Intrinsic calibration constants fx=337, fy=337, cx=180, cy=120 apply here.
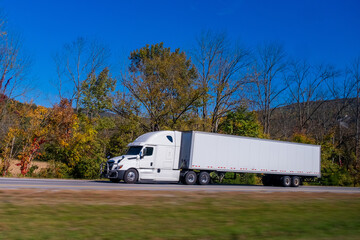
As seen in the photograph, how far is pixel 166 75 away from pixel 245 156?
1676 cm

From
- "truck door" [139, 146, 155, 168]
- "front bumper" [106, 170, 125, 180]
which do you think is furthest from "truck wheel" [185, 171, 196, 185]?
"front bumper" [106, 170, 125, 180]

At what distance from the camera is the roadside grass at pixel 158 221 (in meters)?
6.05

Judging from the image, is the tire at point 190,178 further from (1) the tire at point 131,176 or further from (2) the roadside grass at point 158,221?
(2) the roadside grass at point 158,221

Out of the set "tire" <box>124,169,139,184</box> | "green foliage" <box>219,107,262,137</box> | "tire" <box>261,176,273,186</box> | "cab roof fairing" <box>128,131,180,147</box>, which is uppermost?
"green foliage" <box>219,107,262,137</box>

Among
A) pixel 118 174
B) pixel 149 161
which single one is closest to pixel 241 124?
pixel 149 161

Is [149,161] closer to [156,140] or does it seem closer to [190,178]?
[156,140]

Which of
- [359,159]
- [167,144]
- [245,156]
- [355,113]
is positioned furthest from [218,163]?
[355,113]

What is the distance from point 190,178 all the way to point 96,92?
21111 mm

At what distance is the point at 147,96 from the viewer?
3622cm

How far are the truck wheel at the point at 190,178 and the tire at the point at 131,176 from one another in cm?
355

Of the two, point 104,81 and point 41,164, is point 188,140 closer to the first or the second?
point 41,164

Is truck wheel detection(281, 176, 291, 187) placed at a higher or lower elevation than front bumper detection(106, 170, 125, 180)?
higher

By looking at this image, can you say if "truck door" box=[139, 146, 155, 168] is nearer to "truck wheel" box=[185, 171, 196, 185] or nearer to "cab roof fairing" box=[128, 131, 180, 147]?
"cab roof fairing" box=[128, 131, 180, 147]

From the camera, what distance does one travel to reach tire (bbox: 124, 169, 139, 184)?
21.1 m
